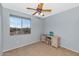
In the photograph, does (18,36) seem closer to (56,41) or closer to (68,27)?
(56,41)

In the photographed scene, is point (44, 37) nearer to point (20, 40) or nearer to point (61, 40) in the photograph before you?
point (61, 40)

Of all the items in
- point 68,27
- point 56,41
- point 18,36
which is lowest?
point 56,41

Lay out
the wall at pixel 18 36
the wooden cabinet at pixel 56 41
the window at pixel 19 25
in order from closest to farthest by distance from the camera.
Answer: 1. the wall at pixel 18 36
2. the window at pixel 19 25
3. the wooden cabinet at pixel 56 41

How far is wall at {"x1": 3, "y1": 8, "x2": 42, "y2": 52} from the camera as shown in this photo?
264 cm

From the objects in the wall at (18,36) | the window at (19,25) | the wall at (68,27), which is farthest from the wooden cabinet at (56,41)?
the window at (19,25)

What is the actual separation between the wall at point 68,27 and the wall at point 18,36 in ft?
3.20

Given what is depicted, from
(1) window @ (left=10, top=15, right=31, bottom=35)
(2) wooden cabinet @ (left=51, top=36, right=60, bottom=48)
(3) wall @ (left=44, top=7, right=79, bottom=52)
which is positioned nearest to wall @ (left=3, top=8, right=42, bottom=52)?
(1) window @ (left=10, top=15, right=31, bottom=35)

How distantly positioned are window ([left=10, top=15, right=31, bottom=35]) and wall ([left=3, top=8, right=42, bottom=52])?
0.18 metres

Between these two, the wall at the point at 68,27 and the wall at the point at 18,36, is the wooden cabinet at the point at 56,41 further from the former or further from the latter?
the wall at the point at 18,36

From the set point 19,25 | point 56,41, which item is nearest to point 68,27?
point 56,41

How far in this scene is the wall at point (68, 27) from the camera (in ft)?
9.65

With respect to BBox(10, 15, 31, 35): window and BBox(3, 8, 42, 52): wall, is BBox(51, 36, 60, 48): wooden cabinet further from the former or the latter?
BBox(10, 15, 31, 35): window

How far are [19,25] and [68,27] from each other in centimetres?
236

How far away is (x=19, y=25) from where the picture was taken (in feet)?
10.8
